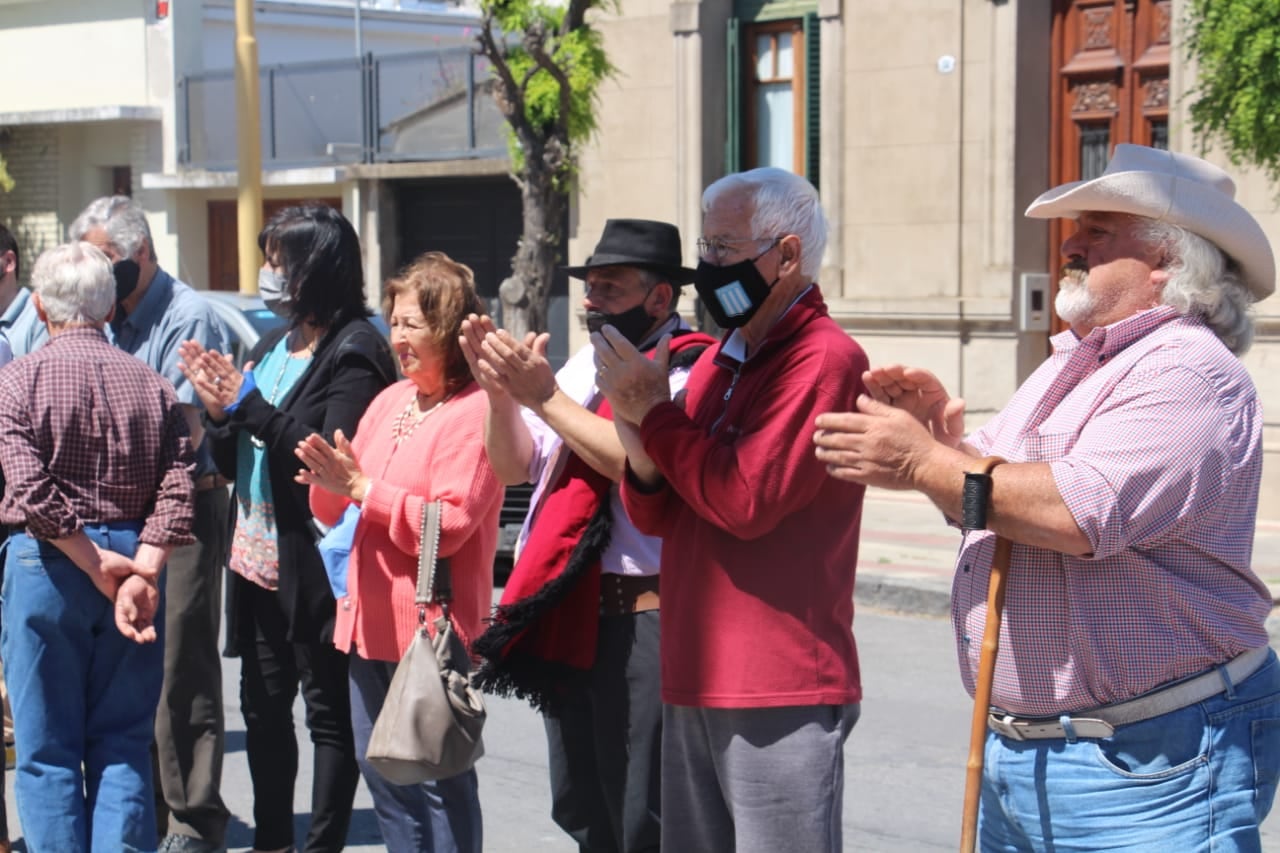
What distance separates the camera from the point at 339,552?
4.62 meters

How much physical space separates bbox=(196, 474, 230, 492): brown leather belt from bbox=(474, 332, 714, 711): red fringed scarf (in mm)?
1807


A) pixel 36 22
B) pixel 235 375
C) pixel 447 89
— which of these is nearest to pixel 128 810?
pixel 235 375

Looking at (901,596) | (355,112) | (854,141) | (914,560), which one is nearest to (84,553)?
(901,596)

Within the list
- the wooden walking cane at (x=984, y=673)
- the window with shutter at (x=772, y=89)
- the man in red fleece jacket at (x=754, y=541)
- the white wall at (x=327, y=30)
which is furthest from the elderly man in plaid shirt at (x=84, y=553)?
the white wall at (x=327, y=30)

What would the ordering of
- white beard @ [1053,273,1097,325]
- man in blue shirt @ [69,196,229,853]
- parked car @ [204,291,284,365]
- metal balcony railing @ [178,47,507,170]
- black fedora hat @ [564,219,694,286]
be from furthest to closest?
metal balcony railing @ [178,47,507,170], parked car @ [204,291,284,365], man in blue shirt @ [69,196,229,853], black fedora hat @ [564,219,694,286], white beard @ [1053,273,1097,325]

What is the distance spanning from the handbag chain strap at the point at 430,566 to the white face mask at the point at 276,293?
105 centimetres

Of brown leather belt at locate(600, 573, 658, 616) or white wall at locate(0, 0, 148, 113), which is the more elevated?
white wall at locate(0, 0, 148, 113)

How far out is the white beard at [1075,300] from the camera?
304cm

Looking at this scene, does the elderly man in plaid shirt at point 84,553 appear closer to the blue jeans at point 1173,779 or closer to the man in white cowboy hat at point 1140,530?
the man in white cowboy hat at point 1140,530

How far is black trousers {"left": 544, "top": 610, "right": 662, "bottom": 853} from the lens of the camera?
3.98 metres

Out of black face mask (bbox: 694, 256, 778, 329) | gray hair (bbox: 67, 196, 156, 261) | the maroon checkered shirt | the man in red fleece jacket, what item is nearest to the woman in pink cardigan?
the maroon checkered shirt

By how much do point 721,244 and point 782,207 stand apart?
145 millimetres

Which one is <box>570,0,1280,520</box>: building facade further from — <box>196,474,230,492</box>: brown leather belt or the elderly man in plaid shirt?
the elderly man in plaid shirt

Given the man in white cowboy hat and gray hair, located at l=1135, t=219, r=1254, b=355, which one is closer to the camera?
the man in white cowboy hat
